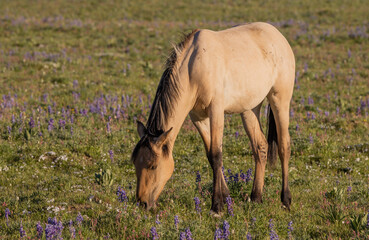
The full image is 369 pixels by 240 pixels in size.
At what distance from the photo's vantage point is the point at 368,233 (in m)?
5.29

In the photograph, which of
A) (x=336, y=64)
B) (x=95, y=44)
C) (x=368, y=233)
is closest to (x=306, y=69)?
(x=336, y=64)

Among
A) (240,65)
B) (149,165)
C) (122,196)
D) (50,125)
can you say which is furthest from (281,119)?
(50,125)

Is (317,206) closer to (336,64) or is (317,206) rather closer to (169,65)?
(169,65)

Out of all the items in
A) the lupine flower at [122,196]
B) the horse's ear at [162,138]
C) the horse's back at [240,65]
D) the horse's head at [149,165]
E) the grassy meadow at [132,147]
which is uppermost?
the horse's back at [240,65]

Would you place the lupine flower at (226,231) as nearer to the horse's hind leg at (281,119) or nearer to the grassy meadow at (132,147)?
the grassy meadow at (132,147)

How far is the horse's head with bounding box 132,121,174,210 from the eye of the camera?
18.8 feet

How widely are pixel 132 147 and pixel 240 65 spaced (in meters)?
4.08

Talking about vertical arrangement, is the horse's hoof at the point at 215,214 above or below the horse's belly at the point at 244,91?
below

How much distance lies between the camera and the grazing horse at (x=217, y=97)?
19.4 ft

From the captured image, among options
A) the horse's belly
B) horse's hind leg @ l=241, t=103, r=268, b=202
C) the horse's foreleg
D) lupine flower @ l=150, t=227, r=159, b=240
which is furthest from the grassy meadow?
the horse's belly

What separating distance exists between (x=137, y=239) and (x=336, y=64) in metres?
15.1

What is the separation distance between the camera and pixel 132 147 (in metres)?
9.79

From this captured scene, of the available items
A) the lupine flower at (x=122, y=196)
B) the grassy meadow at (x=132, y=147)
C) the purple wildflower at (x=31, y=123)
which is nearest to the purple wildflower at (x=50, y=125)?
the grassy meadow at (x=132, y=147)

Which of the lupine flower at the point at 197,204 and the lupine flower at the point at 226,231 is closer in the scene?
the lupine flower at the point at 226,231
